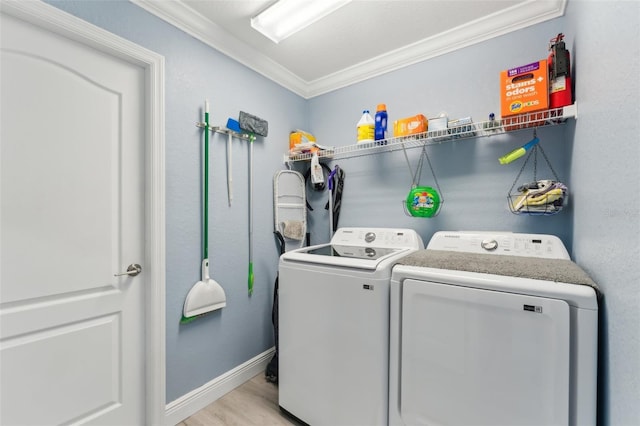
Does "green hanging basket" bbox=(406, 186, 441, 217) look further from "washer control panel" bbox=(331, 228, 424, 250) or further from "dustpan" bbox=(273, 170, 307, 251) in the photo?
"dustpan" bbox=(273, 170, 307, 251)

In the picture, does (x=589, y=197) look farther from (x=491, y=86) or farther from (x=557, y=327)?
(x=491, y=86)

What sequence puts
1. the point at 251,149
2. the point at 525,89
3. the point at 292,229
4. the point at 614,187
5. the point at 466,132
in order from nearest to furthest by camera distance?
the point at 614,187 < the point at 525,89 < the point at 466,132 < the point at 251,149 < the point at 292,229

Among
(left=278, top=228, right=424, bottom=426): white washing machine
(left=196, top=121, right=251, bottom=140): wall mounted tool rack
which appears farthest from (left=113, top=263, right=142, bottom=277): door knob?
(left=196, top=121, right=251, bottom=140): wall mounted tool rack

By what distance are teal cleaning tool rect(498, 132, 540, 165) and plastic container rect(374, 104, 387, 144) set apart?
79 centimetres

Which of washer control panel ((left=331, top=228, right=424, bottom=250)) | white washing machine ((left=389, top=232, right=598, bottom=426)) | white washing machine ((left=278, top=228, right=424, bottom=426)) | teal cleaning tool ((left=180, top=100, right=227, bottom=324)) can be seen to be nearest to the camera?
white washing machine ((left=389, top=232, right=598, bottom=426))

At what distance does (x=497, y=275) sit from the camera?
1.10 m

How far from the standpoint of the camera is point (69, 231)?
1.30m

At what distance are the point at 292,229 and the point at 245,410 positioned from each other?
4.50ft

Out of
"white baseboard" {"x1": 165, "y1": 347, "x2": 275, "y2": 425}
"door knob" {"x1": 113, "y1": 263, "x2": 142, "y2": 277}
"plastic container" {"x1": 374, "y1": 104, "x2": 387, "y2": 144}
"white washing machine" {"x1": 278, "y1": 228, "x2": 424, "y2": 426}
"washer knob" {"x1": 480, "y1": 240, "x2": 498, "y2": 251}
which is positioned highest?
"plastic container" {"x1": 374, "y1": 104, "x2": 387, "y2": 144}

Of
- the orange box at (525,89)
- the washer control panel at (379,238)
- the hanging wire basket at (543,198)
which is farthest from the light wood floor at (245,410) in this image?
the orange box at (525,89)

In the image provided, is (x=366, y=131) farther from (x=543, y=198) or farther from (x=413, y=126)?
(x=543, y=198)

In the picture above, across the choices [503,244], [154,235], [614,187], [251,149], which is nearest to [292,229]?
[251,149]

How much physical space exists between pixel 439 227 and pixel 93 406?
237 centimetres

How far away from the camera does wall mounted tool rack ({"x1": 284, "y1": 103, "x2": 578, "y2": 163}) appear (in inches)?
55.2
